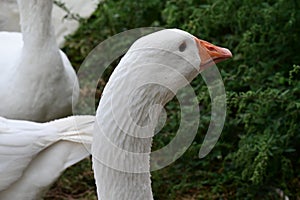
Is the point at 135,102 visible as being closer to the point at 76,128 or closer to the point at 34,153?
the point at 76,128

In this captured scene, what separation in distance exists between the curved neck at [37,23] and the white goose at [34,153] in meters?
0.69

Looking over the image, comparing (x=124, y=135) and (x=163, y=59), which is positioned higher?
(x=163, y=59)

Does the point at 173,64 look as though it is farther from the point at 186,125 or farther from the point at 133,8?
the point at 133,8

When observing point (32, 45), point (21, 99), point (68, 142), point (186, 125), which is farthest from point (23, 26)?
point (186, 125)

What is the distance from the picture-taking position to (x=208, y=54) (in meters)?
2.55

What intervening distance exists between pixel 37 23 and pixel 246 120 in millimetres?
1125

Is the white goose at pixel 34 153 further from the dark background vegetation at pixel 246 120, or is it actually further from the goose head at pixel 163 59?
the goose head at pixel 163 59

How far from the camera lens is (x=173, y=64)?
237 cm

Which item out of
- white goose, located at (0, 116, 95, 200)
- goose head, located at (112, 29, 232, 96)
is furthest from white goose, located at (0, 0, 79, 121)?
goose head, located at (112, 29, 232, 96)

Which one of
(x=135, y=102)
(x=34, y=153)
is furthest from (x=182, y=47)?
(x=34, y=153)

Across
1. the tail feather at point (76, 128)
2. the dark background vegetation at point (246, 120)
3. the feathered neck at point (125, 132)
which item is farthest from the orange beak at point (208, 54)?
the dark background vegetation at point (246, 120)

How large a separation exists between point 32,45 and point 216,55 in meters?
1.59

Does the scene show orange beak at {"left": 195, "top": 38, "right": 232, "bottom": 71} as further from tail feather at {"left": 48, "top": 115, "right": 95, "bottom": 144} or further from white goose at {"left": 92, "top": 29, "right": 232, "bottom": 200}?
tail feather at {"left": 48, "top": 115, "right": 95, "bottom": 144}

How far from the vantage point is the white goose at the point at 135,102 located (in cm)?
231
